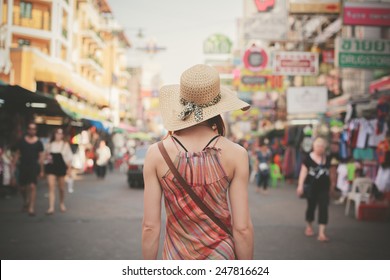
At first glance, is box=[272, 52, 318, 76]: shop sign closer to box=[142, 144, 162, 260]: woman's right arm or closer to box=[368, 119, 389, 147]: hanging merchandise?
box=[368, 119, 389, 147]: hanging merchandise

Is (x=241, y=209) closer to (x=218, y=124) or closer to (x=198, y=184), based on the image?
(x=198, y=184)

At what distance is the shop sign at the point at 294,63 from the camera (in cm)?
1310

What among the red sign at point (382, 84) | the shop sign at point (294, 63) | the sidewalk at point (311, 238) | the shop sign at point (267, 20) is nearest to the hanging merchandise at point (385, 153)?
the sidewalk at point (311, 238)

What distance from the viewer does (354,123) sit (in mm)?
11133

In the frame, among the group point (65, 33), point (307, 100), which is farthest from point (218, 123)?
point (65, 33)

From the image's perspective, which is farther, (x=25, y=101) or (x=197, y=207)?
(x=25, y=101)

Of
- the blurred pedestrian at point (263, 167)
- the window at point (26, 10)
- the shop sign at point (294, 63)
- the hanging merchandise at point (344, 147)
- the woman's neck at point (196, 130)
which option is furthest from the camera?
the window at point (26, 10)

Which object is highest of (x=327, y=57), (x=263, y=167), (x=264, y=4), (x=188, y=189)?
(x=264, y=4)

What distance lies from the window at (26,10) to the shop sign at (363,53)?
10.9 meters

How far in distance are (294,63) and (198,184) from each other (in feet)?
39.1

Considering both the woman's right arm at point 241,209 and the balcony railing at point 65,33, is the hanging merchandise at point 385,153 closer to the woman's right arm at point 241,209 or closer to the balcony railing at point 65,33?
the woman's right arm at point 241,209

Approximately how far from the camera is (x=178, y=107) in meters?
2.33

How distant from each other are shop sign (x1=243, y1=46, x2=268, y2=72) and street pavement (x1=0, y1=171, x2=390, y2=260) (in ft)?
21.8
